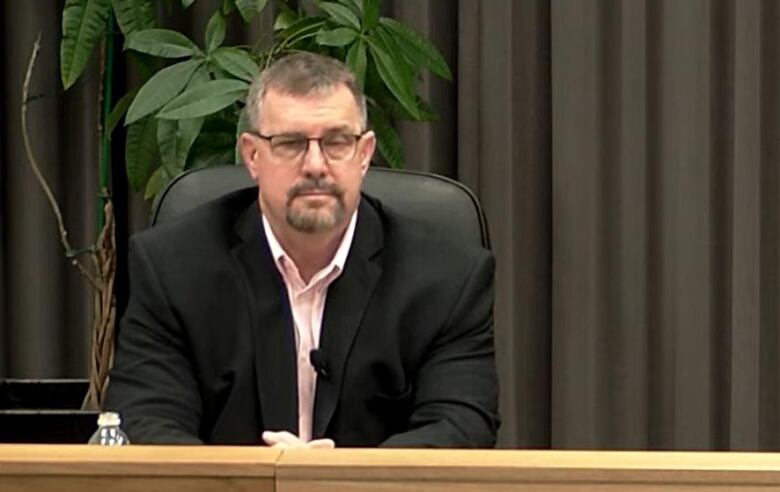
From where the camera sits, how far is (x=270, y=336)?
2186 mm

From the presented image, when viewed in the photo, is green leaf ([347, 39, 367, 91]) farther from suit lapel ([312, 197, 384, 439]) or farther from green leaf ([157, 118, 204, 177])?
suit lapel ([312, 197, 384, 439])

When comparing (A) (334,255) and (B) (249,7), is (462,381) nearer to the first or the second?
(A) (334,255)

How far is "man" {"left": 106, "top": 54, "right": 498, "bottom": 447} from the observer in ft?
7.04

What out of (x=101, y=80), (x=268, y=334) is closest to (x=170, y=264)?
(x=268, y=334)

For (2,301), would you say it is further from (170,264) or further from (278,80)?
(278,80)

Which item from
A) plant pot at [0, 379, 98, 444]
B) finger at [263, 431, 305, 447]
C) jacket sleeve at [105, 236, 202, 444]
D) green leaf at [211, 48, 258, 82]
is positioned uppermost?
green leaf at [211, 48, 258, 82]

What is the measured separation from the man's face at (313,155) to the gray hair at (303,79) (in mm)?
12

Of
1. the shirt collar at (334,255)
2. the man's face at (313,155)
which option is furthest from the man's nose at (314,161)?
the shirt collar at (334,255)

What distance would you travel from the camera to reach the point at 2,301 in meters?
3.32

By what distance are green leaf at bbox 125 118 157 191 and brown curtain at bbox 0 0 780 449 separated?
1.13 ft

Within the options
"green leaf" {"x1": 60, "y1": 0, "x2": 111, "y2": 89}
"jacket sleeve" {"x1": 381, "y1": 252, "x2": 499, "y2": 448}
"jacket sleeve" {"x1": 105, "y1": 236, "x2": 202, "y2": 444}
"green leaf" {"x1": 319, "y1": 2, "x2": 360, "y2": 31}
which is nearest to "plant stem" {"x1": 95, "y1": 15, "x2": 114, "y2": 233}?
"green leaf" {"x1": 60, "y1": 0, "x2": 111, "y2": 89}

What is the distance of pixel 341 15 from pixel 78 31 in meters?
0.57

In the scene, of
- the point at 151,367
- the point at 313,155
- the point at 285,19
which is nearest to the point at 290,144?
the point at 313,155

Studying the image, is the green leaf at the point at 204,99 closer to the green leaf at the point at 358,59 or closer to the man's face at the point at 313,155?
the green leaf at the point at 358,59
